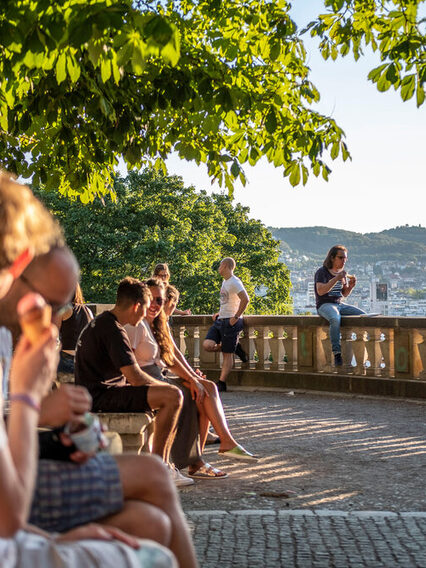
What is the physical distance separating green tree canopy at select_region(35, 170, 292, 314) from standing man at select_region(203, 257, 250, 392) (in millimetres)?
30567

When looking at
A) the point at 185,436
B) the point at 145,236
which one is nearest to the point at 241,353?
the point at 185,436

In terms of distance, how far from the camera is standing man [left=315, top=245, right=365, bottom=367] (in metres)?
14.6

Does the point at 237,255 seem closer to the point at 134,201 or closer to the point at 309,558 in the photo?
the point at 134,201

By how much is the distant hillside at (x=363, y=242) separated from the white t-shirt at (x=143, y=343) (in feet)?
361

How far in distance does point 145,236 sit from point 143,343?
139 feet

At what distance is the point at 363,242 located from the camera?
13025 centimetres

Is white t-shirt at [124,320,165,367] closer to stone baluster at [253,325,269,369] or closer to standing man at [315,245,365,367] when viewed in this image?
standing man at [315,245,365,367]

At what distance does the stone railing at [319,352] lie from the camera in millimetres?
14062

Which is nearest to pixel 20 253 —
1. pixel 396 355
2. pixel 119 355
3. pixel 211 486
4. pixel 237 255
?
pixel 119 355

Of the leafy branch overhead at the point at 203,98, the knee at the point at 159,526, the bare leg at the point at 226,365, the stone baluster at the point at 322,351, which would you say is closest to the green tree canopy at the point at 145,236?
the bare leg at the point at 226,365

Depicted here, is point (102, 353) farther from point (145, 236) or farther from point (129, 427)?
point (145, 236)

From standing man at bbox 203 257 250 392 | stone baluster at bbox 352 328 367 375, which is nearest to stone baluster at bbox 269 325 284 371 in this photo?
standing man at bbox 203 257 250 392

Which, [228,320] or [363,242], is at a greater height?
[363,242]

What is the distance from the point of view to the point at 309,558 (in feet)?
16.8
